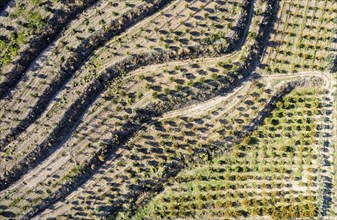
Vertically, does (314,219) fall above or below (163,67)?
below

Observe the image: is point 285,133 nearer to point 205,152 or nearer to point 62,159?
point 205,152

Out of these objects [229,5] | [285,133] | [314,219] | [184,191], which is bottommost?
[314,219]

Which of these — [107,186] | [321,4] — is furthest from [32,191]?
[321,4]

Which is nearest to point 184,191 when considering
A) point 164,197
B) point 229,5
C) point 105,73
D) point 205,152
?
point 164,197

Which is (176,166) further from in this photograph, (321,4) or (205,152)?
(321,4)

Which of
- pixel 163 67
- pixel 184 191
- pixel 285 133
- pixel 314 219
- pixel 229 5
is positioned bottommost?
pixel 314 219

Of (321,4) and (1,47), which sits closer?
(1,47)
